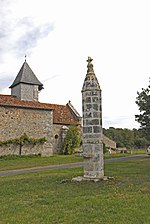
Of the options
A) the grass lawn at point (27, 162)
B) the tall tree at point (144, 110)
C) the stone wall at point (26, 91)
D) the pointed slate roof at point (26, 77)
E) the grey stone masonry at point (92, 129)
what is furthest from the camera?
the pointed slate roof at point (26, 77)

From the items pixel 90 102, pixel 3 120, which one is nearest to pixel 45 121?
pixel 3 120

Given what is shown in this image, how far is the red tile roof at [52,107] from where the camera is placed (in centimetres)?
3006

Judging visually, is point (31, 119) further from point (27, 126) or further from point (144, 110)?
point (144, 110)

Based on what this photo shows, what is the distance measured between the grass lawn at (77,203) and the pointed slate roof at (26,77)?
1126 inches

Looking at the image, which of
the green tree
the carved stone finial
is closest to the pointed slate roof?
the green tree

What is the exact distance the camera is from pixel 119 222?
5484 mm

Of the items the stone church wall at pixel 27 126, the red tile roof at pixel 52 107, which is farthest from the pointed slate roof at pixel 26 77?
the stone church wall at pixel 27 126

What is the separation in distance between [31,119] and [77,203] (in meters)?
24.3

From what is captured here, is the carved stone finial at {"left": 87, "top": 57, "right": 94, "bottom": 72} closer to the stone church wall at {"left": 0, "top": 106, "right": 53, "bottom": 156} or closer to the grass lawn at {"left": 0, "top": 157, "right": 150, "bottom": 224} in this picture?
the grass lawn at {"left": 0, "top": 157, "right": 150, "bottom": 224}

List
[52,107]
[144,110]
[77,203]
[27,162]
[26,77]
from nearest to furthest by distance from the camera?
1. [77,203]
2. [27,162]
3. [144,110]
4. [52,107]
5. [26,77]

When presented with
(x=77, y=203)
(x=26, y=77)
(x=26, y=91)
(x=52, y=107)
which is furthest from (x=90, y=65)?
(x=26, y=77)

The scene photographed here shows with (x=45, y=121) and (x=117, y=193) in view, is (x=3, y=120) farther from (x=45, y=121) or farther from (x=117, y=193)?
(x=117, y=193)

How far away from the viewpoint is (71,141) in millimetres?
34469

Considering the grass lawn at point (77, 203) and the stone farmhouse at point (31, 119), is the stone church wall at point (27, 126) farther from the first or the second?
the grass lawn at point (77, 203)
